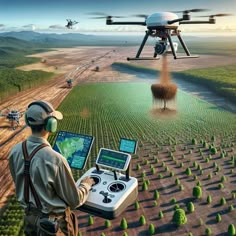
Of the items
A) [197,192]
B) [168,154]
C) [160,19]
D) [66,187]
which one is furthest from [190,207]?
[66,187]

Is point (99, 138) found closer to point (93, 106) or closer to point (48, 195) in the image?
point (93, 106)

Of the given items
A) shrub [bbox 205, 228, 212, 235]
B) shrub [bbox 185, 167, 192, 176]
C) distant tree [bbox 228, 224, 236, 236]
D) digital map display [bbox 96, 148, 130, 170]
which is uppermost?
digital map display [bbox 96, 148, 130, 170]

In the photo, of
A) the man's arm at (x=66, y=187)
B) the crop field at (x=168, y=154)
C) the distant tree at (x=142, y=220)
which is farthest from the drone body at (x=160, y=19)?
the man's arm at (x=66, y=187)

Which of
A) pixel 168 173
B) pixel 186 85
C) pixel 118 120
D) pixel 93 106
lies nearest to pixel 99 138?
pixel 118 120

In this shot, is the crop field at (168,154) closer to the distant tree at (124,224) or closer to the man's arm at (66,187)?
the distant tree at (124,224)

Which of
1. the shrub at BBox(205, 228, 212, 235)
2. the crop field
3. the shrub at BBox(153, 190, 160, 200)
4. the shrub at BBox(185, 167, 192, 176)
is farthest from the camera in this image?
the shrub at BBox(185, 167, 192, 176)

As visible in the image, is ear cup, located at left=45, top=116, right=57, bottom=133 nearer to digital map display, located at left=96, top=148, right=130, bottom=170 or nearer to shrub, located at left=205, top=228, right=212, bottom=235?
digital map display, located at left=96, top=148, right=130, bottom=170

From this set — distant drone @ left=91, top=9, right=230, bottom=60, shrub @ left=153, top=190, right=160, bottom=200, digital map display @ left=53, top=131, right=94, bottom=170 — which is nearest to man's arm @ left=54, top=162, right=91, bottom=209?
digital map display @ left=53, top=131, right=94, bottom=170

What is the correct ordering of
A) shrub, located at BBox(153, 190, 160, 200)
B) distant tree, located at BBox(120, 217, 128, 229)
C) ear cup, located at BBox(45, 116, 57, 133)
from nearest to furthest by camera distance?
ear cup, located at BBox(45, 116, 57, 133), distant tree, located at BBox(120, 217, 128, 229), shrub, located at BBox(153, 190, 160, 200)
